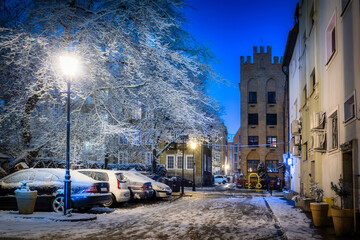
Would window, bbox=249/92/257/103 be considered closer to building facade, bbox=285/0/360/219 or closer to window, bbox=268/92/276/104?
window, bbox=268/92/276/104

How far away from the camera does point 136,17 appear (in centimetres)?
1593

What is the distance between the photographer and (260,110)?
2197 inches

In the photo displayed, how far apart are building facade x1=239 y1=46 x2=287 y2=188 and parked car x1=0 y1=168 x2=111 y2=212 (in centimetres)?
4238

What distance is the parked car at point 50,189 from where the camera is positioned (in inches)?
547

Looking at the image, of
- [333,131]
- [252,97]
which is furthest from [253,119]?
[333,131]

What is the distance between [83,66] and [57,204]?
228 inches

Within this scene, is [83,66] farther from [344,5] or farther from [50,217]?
[344,5]

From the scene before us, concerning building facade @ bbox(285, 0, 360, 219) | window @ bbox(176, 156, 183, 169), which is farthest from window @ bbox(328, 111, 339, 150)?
window @ bbox(176, 156, 183, 169)

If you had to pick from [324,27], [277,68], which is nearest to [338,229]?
[324,27]

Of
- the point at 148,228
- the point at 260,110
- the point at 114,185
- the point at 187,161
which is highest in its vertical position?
the point at 260,110

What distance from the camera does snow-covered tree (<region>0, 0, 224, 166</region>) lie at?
1562cm

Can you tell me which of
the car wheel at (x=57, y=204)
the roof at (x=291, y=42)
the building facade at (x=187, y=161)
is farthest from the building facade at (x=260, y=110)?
the car wheel at (x=57, y=204)

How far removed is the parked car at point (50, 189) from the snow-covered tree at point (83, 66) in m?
3.00

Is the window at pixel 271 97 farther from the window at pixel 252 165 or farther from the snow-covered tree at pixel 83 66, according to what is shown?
the snow-covered tree at pixel 83 66
